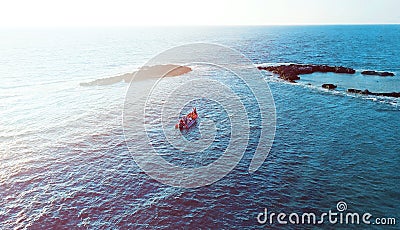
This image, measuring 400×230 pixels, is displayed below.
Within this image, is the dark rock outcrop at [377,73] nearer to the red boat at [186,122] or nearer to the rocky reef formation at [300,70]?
the rocky reef formation at [300,70]

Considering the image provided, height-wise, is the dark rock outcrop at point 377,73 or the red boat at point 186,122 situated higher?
the dark rock outcrop at point 377,73

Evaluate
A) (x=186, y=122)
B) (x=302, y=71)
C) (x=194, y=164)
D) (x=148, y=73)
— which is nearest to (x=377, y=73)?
(x=302, y=71)

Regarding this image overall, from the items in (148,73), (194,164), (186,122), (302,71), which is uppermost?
(148,73)

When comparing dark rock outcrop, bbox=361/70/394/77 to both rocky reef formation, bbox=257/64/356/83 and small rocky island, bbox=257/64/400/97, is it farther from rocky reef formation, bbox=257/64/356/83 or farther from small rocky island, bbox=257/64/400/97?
rocky reef formation, bbox=257/64/356/83

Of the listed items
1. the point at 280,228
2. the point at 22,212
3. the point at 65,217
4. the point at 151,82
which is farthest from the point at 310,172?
the point at 151,82

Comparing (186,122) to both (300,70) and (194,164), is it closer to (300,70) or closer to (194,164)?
(194,164)

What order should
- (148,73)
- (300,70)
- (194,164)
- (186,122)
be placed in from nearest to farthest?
(194,164) < (186,122) < (300,70) < (148,73)

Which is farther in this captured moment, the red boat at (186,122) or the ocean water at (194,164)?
the red boat at (186,122)

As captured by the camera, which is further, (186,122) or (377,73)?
(377,73)

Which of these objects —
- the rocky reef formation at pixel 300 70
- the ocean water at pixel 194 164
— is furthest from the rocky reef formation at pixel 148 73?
the rocky reef formation at pixel 300 70

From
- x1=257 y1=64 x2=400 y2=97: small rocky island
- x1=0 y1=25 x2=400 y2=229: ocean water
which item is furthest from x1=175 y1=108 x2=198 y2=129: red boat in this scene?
x1=257 y1=64 x2=400 y2=97: small rocky island
